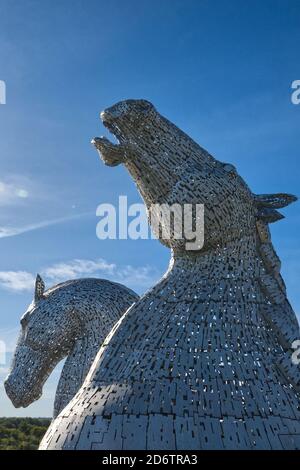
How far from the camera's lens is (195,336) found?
3.76 metres

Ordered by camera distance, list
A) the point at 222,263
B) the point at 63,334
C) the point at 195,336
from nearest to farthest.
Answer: the point at 195,336, the point at 222,263, the point at 63,334

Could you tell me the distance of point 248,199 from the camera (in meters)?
4.43

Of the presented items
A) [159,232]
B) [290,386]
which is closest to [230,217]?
[159,232]

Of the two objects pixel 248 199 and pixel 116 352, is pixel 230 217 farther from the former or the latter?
pixel 116 352

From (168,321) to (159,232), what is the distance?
813 mm

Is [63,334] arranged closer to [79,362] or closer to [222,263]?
[79,362]

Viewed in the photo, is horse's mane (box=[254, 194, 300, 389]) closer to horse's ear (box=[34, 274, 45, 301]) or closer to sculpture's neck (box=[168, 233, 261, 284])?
sculpture's neck (box=[168, 233, 261, 284])

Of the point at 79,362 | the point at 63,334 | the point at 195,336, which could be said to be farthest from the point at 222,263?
the point at 63,334

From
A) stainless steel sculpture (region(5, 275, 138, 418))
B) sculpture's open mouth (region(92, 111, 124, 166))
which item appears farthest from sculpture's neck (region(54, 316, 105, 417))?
sculpture's open mouth (region(92, 111, 124, 166))

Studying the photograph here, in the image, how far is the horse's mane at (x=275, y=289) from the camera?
3.86 meters

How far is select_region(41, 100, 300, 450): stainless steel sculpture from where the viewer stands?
334cm

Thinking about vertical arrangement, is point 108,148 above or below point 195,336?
above

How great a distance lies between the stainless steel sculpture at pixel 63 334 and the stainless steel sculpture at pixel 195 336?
7.42 feet

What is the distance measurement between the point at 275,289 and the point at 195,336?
84 centimetres
